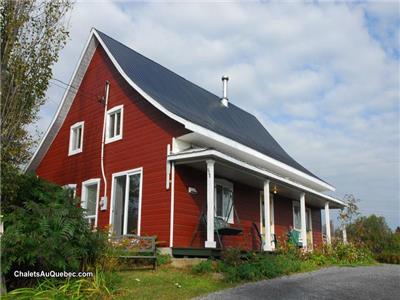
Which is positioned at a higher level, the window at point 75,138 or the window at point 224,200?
the window at point 75,138

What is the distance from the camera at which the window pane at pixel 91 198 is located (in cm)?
1522

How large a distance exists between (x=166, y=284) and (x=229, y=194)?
21.3ft

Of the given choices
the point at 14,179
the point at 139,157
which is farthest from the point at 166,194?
the point at 14,179

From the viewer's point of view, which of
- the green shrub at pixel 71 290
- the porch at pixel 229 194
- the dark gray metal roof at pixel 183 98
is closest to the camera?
the green shrub at pixel 71 290

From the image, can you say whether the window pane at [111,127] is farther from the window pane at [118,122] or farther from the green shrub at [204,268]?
the green shrub at [204,268]

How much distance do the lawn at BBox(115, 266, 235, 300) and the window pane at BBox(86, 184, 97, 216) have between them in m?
5.48

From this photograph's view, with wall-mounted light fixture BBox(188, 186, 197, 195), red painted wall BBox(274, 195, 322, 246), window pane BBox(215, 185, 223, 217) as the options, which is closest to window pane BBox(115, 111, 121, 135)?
wall-mounted light fixture BBox(188, 186, 197, 195)

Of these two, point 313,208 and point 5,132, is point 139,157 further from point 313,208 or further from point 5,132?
point 313,208

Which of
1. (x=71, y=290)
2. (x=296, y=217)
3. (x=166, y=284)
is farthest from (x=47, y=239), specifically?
(x=296, y=217)

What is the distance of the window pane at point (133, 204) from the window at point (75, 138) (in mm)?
3640

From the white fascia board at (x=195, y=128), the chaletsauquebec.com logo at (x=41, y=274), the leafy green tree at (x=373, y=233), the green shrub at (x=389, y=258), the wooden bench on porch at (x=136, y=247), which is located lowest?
the chaletsauquebec.com logo at (x=41, y=274)

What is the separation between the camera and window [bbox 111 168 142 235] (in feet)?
44.4

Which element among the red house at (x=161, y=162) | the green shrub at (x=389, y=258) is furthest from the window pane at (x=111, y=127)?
the green shrub at (x=389, y=258)

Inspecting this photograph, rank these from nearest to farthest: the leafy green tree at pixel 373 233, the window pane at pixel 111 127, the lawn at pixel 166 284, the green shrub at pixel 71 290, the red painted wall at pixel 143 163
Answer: the green shrub at pixel 71 290 → the lawn at pixel 166 284 → the red painted wall at pixel 143 163 → the window pane at pixel 111 127 → the leafy green tree at pixel 373 233
